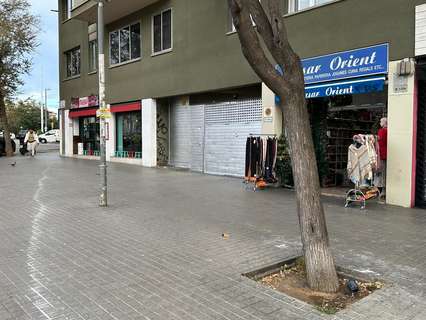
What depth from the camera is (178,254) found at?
19.0 feet

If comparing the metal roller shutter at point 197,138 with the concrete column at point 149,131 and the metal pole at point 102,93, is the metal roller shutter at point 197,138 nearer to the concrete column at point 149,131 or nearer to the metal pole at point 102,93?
the concrete column at point 149,131

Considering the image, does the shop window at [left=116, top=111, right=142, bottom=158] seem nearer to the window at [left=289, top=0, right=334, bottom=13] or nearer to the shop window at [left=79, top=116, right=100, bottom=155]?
the shop window at [left=79, top=116, right=100, bottom=155]

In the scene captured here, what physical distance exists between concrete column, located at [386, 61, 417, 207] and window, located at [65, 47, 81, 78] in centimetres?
2006

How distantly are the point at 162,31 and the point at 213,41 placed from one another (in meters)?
4.02

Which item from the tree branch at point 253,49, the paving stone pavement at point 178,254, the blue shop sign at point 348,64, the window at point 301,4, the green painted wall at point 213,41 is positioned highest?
the window at point 301,4

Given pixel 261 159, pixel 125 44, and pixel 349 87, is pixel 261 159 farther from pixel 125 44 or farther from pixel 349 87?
pixel 125 44

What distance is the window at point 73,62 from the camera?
2534 cm

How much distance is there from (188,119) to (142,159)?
346 cm

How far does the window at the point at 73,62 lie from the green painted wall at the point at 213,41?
1.77ft

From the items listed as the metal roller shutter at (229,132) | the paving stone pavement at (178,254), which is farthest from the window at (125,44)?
the paving stone pavement at (178,254)

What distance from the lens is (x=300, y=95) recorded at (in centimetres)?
473

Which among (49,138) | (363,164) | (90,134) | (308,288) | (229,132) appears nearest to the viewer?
(308,288)

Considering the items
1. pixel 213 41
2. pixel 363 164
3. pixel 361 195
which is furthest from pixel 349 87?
pixel 213 41

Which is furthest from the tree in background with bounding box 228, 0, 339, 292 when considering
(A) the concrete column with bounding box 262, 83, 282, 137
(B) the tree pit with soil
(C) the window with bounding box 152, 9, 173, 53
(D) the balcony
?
(D) the balcony
